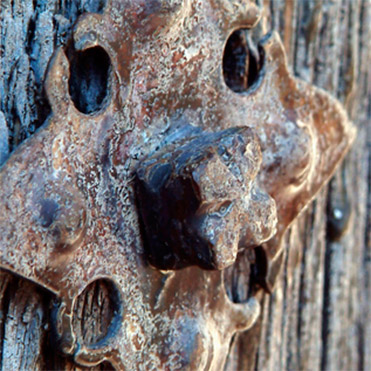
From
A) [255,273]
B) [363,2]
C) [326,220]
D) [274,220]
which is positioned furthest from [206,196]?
[363,2]

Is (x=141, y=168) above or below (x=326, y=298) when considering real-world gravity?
above

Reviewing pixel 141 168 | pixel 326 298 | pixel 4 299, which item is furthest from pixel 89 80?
pixel 326 298

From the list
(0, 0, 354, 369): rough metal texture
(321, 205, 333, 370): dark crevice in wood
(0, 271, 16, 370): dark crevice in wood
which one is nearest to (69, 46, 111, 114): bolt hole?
(0, 0, 354, 369): rough metal texture

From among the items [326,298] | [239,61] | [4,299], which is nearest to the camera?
[4,299]

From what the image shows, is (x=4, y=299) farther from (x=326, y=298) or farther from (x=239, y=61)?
(x=326, y=298)

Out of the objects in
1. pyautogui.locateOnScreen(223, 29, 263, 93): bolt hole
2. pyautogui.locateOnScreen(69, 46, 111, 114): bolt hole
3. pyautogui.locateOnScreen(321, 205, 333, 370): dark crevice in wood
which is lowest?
pyautogui.locateOnScreen(321, 205, 333, 370): dark crevice in wood

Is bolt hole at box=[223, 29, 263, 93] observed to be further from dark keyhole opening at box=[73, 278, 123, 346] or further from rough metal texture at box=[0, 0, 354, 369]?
dark keyhole opening at box=[73, 278, 123, 346]
